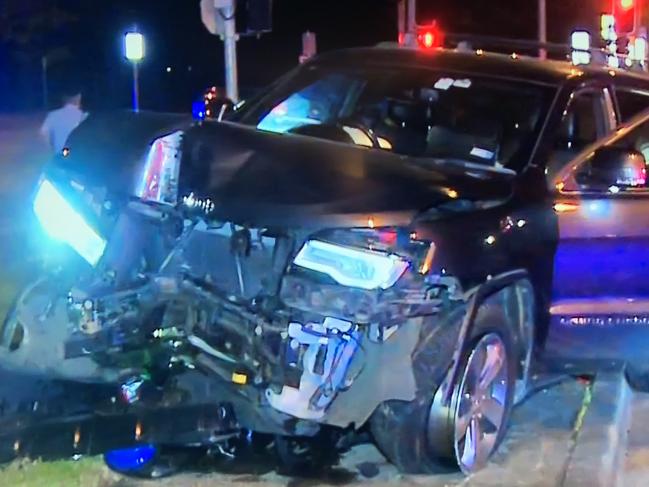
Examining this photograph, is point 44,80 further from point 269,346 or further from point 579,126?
point 269,346

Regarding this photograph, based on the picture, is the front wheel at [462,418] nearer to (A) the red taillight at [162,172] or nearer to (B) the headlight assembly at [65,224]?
(A) the red taillight at [162,172]

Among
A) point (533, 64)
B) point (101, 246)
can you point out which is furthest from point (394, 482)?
point (533, 64)

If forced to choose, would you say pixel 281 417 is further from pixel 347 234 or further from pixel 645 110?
pixel 645 110

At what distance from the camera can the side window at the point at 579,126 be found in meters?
6.30

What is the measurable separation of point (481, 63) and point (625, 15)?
925 inches

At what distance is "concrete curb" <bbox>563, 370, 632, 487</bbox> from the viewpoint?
226 inches

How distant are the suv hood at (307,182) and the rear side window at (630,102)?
140 centimetres

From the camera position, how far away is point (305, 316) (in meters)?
5.00

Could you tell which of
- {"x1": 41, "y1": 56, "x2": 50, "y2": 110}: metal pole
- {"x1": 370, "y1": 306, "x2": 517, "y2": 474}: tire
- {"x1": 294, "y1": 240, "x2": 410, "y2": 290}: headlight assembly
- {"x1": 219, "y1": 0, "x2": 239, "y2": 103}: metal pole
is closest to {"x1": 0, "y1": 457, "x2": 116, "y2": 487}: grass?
{"x1": 370, "y1": 306, "x2": 517, "y2": 474}: tire

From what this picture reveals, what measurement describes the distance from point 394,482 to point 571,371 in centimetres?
131

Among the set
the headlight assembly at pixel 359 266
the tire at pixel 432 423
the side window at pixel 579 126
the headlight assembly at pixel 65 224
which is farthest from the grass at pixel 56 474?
the side window at pixel 579 126

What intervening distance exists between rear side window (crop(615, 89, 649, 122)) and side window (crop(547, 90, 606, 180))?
16cm

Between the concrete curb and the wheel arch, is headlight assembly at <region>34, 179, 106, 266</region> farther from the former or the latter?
the concrete curb

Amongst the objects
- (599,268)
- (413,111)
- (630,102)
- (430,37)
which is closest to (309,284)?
(599,268)
